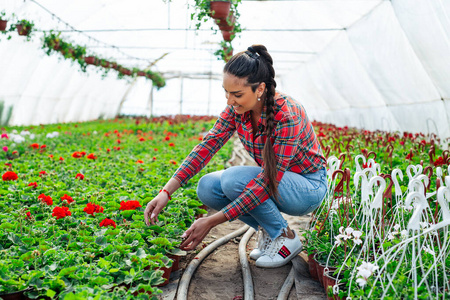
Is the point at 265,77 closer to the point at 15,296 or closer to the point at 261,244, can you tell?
the point at 261,244

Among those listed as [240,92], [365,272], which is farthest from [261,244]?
[365,272]

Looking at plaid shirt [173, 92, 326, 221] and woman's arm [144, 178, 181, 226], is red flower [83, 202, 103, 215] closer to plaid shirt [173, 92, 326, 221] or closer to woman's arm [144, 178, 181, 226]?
woman's arm [144, 178, 181, 226]

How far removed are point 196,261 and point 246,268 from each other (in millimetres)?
290

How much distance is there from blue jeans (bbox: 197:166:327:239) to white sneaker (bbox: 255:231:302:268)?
0.06 m

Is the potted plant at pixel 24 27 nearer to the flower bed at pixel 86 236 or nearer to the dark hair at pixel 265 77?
the flower bed at pixel 86 236

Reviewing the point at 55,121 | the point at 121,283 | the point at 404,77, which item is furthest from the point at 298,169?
the point at 55,121

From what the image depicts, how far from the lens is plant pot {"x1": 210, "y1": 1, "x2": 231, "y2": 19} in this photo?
16.9 feet

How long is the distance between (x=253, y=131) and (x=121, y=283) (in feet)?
3.55

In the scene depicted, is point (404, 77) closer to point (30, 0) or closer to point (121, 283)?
point (121, 283)

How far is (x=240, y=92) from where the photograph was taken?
2.07m

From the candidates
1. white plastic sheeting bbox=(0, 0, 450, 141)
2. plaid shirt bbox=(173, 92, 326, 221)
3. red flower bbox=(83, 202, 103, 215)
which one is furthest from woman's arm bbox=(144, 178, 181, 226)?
white plastic sheeting bbox=(0, 0, 450, 141)

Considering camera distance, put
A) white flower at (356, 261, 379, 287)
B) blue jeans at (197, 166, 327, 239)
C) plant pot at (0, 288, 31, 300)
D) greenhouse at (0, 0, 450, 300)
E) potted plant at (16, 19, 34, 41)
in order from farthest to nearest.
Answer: potted plant at (16, 19, 34, 41) < blue jeans at (197, 166, 327, 239) < greenhouse at (0, 0, 450, 300) < plant pot at (0, 288, 31, 300) < white flower at (356, 261, 379, 287)

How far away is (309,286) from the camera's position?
2166 mm

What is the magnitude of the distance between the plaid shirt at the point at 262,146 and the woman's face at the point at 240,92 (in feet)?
0.50
